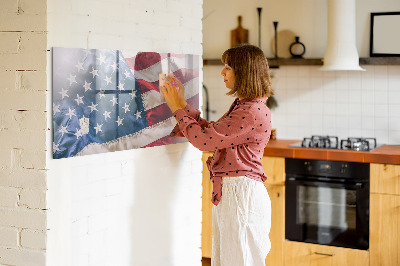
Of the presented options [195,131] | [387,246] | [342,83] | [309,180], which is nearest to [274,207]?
[309,180]

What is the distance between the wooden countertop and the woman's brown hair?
158 cm

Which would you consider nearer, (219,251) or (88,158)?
(88,158)

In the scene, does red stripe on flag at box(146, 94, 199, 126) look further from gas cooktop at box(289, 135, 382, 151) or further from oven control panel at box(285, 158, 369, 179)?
gas cooktop at box(289, 135, 382, 151)

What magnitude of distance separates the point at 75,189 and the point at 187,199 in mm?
854

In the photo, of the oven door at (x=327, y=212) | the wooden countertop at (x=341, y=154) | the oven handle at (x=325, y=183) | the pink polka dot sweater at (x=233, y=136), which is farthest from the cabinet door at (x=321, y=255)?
the pink polka dot sweater at (x=233, y=136)

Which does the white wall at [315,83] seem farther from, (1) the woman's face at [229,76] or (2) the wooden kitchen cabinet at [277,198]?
(1) the woman's face at [229,76]

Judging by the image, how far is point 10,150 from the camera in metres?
2.38

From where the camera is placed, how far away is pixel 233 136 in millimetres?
2713

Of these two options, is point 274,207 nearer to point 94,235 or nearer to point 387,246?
point 387,246

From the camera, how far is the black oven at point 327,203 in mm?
4164

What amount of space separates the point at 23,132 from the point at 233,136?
3.01 ft

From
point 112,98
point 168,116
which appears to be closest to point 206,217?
point 168,116

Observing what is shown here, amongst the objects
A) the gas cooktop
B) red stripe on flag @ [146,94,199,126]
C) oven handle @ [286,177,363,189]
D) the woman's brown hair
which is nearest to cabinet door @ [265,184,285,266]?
oven handle @ [286,177,363,189]

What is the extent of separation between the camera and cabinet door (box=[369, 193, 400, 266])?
404 cm
